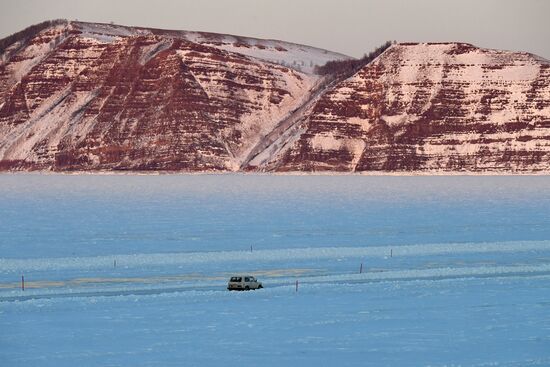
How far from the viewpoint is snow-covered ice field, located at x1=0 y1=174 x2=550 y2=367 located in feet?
108

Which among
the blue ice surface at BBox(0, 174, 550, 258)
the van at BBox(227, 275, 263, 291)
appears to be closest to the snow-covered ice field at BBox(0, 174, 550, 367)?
the blue ice surface at BBox(0, 174, 550, 258)

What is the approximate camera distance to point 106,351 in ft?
107

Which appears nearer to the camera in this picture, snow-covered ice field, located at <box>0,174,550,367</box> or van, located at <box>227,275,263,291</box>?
snow-covered ice field, located at <box>0,174,550,367</box>

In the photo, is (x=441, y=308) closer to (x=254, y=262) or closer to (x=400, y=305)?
(x=400, y=305)

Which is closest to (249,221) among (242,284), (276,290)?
(276,290)

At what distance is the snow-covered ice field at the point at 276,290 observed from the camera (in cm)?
3300

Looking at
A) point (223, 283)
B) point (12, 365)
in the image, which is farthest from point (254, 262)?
point (12, 365)

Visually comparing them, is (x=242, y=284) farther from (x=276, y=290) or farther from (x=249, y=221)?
→ (x=249, y=221)

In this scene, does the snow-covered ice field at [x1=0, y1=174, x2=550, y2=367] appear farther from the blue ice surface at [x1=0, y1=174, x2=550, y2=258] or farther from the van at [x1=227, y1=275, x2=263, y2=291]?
the van at [x1=227, y1=275, x2=263, y2=291]

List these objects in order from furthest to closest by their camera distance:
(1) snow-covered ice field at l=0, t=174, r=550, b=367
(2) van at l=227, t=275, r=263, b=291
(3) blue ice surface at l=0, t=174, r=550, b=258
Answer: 1. (3) blue ice surface at l=0, t=174, r=550, b=258
2. (2) van at l=227, t=275, r=263, b=291
3. (1) snow-covered ice field at l=0, t=174, r=550, b=367

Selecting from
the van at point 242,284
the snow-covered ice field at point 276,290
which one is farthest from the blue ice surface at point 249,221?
the van at point 242,284

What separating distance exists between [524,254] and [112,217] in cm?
3279

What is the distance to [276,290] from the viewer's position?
44.1m

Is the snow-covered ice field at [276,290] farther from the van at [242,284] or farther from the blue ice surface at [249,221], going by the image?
the van at [242,284]
